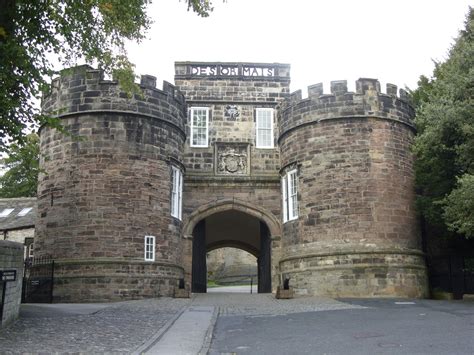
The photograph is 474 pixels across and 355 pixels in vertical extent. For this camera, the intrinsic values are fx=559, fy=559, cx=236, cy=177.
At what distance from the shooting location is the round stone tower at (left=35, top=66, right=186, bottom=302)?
725 inches

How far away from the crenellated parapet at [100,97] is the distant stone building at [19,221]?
12.2 meters

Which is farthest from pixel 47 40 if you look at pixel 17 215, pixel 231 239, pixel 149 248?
pixel 17 215

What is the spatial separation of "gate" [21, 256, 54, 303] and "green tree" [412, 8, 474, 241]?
12.8 metres

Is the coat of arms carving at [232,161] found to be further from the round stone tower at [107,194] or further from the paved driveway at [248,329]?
the paved driveway at [248,329]

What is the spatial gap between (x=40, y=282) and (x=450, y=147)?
14.5 meters

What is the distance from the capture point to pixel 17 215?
33.7 metres

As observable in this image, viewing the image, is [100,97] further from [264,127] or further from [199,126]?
[264,127]

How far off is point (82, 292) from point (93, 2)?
9702 millimetres

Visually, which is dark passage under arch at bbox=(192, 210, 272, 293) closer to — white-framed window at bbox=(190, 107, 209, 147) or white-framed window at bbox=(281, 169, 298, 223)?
white-framed window at bbox=(281, 169, 298, 223)

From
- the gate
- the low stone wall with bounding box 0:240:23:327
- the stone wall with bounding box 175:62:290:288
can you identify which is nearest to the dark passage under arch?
the stone wall with bounding box 175:62:290:288

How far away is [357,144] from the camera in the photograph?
66.7 feet

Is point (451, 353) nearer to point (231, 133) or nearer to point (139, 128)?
point (139, 128)

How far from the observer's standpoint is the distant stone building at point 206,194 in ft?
61.5

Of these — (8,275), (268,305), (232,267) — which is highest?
(232,267)
